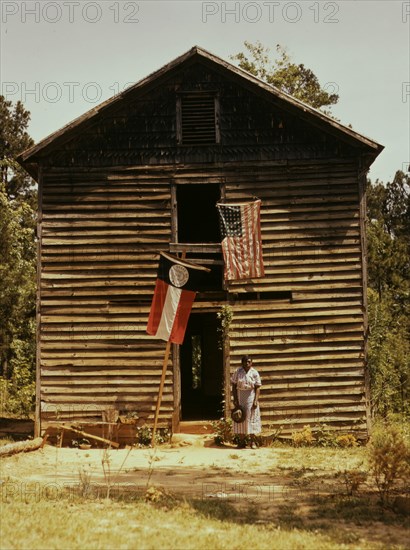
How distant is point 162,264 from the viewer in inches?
566

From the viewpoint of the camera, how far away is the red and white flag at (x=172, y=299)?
14.1 m

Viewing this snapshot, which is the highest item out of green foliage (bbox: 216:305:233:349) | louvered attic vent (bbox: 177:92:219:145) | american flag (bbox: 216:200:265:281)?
louvered attic vent (bbox: 177:92:219:145)

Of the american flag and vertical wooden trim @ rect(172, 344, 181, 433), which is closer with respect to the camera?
vertical wooden trim @ rect(172, 344, 181, 433)

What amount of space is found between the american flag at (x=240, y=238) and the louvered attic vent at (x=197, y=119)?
1735 millimetres

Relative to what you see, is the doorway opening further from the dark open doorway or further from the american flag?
the american flag

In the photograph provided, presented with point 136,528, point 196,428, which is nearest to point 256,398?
point 196,428

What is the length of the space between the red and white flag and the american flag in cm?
107

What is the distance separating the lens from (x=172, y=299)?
14.3 metres

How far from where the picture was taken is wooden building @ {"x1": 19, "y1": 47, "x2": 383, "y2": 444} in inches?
585

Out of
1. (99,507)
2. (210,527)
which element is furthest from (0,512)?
(210,527)

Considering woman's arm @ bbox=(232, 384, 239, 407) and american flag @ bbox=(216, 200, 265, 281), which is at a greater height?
american flag @ bbox=(216, 200, 265, 281)

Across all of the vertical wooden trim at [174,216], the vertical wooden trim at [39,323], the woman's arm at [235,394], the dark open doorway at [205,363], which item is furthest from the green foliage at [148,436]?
the dark open doorway at [205,363]

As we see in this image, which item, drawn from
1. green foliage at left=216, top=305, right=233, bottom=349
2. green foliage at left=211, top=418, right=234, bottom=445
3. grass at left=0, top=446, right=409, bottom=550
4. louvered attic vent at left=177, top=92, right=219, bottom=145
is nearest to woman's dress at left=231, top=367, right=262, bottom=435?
green foliage at left=211, top=418, right=234, bottom=445

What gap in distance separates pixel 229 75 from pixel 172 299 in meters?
5.47
